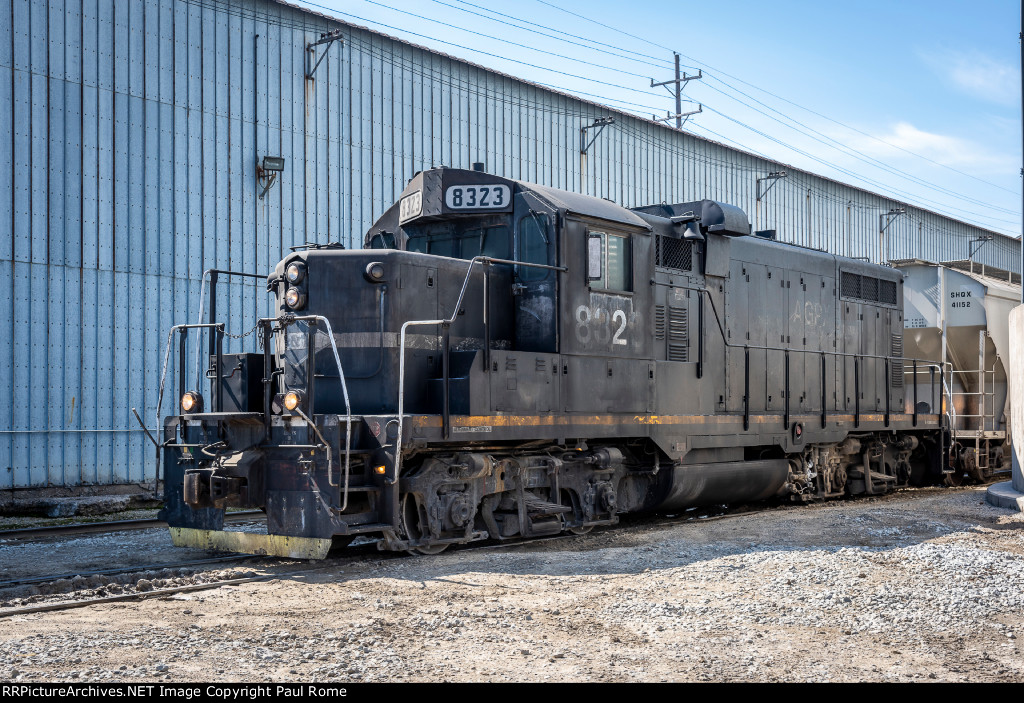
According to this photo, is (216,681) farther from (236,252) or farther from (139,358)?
(236,252)

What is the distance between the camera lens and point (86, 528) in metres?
10.3

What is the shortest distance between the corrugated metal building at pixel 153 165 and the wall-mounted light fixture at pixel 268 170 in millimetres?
121

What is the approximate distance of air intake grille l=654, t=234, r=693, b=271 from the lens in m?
10.4

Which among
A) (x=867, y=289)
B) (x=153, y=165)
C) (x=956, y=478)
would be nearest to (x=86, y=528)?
(x=153, y=165)

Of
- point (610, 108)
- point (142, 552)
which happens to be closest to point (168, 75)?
point (142, 552)

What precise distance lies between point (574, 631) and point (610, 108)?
51.2ft

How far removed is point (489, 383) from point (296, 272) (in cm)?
186

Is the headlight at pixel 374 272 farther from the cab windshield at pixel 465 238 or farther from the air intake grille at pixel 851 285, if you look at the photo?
the air intake grille at pixel 851 285

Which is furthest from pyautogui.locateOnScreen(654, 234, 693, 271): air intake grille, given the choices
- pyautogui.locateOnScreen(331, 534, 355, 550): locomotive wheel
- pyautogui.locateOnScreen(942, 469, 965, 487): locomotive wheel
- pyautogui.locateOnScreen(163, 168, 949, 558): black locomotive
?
pyautogui.locateOnScreen(942, 469, 965, 487): locomotive wheel

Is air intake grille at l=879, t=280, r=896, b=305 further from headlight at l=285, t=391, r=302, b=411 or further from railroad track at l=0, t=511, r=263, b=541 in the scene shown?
headlight at l=285, t=391, r=302, b=411

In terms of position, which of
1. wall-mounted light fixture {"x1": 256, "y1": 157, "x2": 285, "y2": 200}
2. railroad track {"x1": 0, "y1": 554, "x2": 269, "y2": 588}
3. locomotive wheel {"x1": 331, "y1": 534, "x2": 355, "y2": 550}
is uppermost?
wall-mounted light fixture {"x1": 256, "y1": 157, "x2": 285, "y2": 200}

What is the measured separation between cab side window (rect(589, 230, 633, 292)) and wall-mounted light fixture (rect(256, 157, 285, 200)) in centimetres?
659

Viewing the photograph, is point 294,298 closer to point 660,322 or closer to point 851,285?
point 660,322
